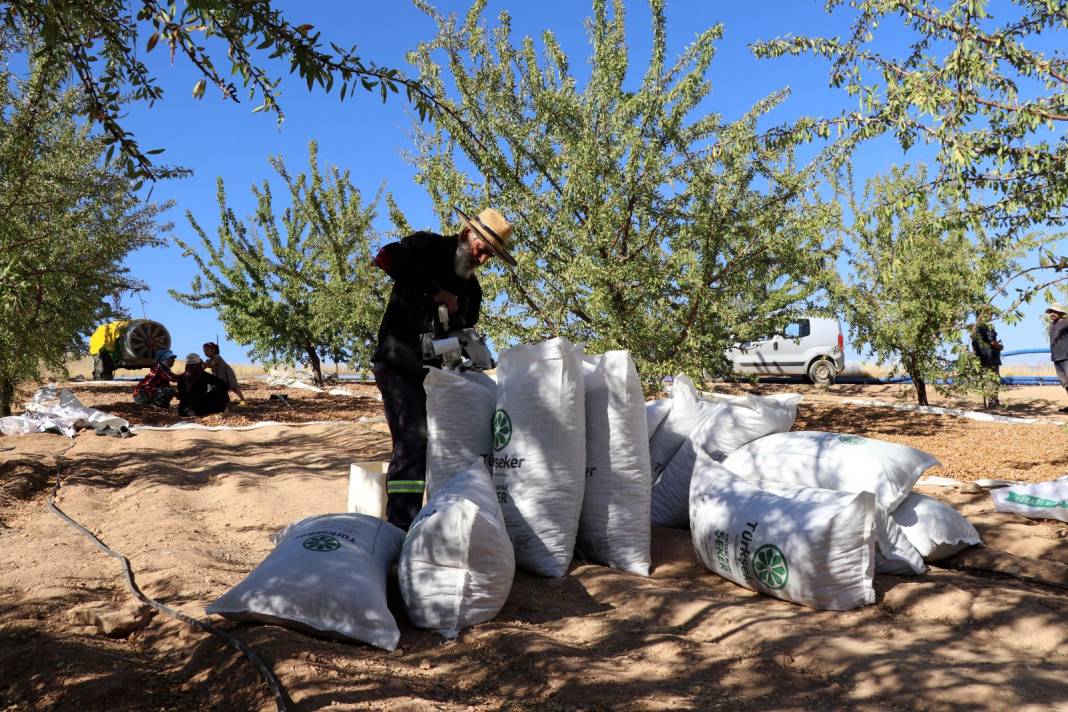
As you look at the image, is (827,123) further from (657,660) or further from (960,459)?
(657,660)

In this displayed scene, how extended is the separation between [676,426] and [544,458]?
50.5 inches

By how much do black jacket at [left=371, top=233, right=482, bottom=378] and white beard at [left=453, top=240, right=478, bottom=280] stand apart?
0.02 metres

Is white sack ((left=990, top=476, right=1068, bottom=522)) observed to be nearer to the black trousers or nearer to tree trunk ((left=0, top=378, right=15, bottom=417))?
the black trousers

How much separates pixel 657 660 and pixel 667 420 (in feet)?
7.26

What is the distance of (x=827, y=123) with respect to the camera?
5844 mm

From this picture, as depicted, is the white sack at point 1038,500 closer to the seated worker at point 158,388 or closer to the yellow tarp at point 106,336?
the seated worker at point 158,388

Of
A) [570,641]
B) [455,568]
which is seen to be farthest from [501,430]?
[570,641]

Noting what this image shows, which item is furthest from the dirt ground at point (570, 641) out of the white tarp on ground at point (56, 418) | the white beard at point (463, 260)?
the white tarp on ground at point (56, 418)

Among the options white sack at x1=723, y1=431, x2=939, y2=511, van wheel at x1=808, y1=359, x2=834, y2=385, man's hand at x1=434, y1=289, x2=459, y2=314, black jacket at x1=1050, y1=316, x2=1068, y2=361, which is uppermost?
man's hand at x1=434, y1=289, x2=459, y2=314

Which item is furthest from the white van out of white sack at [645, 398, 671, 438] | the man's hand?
the man's hand

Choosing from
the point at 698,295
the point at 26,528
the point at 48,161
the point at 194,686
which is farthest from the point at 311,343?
the point at 194,686

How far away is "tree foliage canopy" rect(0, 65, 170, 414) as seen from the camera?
647cm

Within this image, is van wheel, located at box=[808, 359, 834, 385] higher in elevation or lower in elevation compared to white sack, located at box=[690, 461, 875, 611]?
higher

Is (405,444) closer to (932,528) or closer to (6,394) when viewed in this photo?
(932,528)
